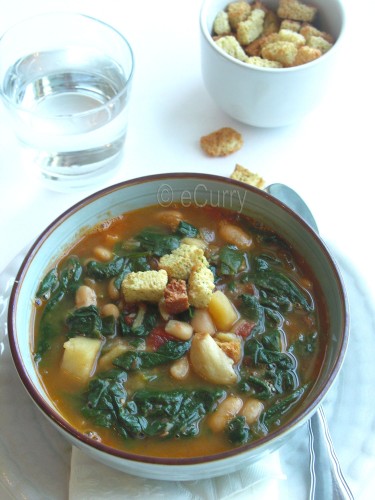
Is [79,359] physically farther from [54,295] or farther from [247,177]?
[247,177]

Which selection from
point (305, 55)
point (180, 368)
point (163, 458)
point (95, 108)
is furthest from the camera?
point (305, 55)

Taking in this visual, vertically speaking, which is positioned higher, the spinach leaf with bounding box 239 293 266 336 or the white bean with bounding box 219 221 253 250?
the white bean with bounding box 219 221 253 250

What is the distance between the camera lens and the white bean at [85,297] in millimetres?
1938

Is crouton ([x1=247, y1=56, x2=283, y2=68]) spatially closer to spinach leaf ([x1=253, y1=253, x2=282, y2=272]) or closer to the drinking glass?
the drinking glass

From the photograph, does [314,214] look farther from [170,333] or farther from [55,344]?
[55,344]

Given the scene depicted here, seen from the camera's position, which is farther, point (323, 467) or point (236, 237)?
point (236, 237)

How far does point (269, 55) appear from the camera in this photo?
256 cm

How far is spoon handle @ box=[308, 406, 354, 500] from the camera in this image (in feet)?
5.73

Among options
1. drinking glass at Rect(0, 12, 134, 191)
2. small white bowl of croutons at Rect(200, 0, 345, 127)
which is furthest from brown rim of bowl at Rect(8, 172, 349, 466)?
small white bowl of croutons at Rect(200, 0, 345, 127)

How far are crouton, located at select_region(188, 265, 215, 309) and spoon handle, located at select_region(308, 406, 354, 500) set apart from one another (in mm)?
461

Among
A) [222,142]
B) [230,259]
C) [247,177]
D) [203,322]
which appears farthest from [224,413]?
[222,142]

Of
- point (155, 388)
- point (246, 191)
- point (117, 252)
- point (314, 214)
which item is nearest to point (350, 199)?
point (314, 214)

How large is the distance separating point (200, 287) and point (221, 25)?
4.41 ft

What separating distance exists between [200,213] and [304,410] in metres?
0.85
